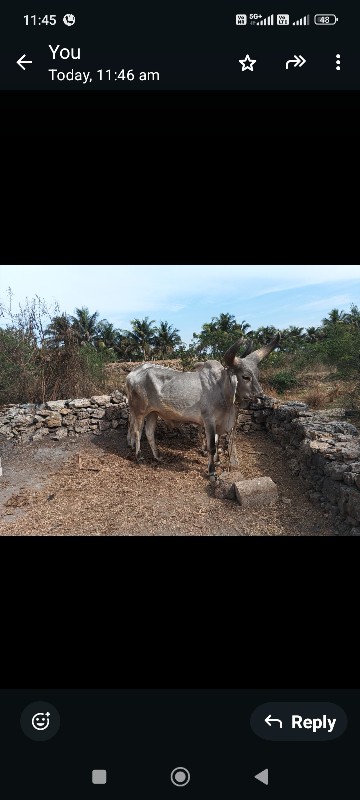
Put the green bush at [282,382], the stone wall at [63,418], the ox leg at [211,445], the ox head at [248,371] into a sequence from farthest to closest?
the green bush at [282,382]
the stone wall at [63,418]
the ox leg at [211,445]
the ox head at [248,371]

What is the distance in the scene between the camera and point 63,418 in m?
8.12

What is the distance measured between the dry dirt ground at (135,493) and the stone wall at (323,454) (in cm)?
18

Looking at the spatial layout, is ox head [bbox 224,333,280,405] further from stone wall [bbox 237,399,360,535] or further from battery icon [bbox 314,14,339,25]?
battery icon [bbox 314,14,339,25]

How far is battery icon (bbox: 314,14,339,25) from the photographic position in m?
1.14

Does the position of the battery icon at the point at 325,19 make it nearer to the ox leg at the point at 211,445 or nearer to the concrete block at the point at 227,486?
the concrete block at the point at 227,486

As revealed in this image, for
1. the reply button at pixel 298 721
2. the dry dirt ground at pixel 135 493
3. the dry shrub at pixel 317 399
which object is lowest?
the dry dirt ground at pixel 135 493

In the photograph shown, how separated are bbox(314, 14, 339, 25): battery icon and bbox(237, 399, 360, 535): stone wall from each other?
3.60 metres

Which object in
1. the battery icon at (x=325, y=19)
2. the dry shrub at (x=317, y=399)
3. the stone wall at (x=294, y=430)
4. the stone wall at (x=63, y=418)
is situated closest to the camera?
the battery icon at (x=325, y=19)

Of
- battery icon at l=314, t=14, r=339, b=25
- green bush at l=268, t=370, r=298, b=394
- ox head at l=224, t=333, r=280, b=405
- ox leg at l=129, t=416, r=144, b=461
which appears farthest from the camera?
green bush at l=268, t=370, r=298, b=394

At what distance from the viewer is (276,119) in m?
1.19

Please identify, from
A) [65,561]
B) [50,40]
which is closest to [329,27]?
[50,40]

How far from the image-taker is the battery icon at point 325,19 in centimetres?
114

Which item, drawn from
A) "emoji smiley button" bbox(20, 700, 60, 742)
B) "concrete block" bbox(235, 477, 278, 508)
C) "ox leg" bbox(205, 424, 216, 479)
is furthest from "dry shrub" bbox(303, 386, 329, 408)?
"emoji smiley button" bbox(20, 700, 60, 742)

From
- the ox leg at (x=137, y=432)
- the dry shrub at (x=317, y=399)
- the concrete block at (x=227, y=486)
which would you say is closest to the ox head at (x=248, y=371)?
the concrete block at (x=227, y=486)
